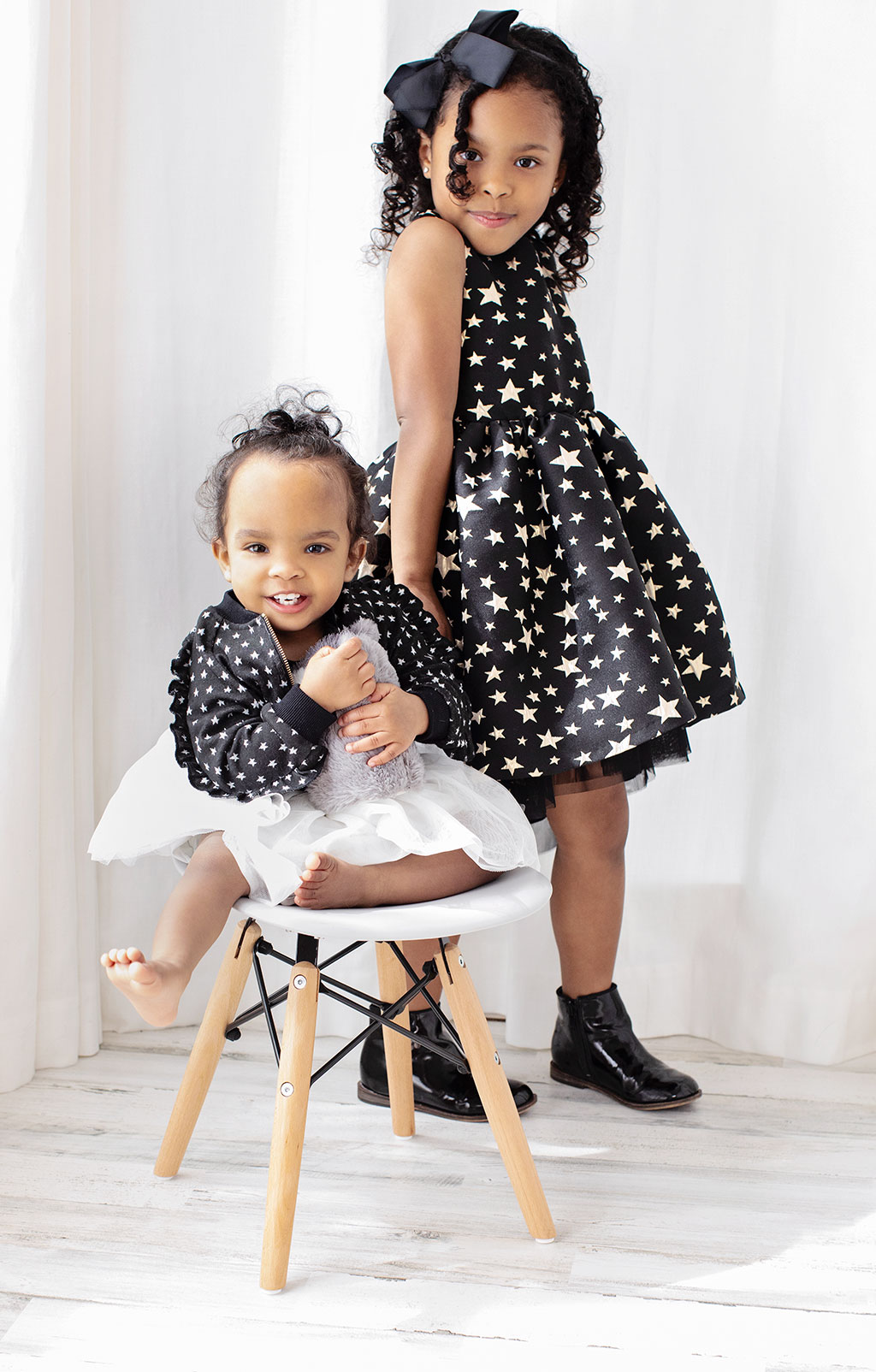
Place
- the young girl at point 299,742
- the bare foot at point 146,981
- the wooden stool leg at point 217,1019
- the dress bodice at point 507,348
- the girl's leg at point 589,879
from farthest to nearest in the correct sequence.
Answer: the girl's leg at point 589,879 → the dress bodice at point 507,348 → the wooden stool leg at point 217,1019 → the young girl at point 299,742 → the bare foot at point 146,981

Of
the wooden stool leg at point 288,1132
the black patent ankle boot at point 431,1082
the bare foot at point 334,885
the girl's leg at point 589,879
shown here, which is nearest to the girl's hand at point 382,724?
the bare foot at point 334,885

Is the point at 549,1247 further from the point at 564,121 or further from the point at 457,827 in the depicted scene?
the point at 564,121

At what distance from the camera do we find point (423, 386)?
1.21 m

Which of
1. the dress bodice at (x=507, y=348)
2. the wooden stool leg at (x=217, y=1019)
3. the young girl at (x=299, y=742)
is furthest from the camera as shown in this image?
the dress bodice at (x=507, y=348)

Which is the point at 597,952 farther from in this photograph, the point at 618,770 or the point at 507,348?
the point at 507,348

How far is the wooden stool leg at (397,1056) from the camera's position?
125 cm

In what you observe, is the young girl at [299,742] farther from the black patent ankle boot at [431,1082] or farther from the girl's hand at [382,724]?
the black patent ankle boot at [431,1082]

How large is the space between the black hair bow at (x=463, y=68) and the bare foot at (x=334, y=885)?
0.80 m

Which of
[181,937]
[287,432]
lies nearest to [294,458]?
[287,432]

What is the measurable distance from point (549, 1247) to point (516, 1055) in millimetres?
480

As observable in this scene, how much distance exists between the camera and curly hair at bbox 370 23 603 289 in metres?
1.22

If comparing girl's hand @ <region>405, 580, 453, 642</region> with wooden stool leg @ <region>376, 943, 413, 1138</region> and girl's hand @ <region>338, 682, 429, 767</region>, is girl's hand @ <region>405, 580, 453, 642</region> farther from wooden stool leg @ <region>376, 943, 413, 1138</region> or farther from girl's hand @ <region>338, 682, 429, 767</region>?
wooden stool leg @ <region>376, 943, 413, 1138</region>

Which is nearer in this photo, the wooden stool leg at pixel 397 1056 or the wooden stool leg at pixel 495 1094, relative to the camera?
the wooden stool leg at pixel 495 1094

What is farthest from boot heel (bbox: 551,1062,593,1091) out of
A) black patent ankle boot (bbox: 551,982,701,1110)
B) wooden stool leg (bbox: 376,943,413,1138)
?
wooden stool leg (bbox: 376,943,413,1138)
